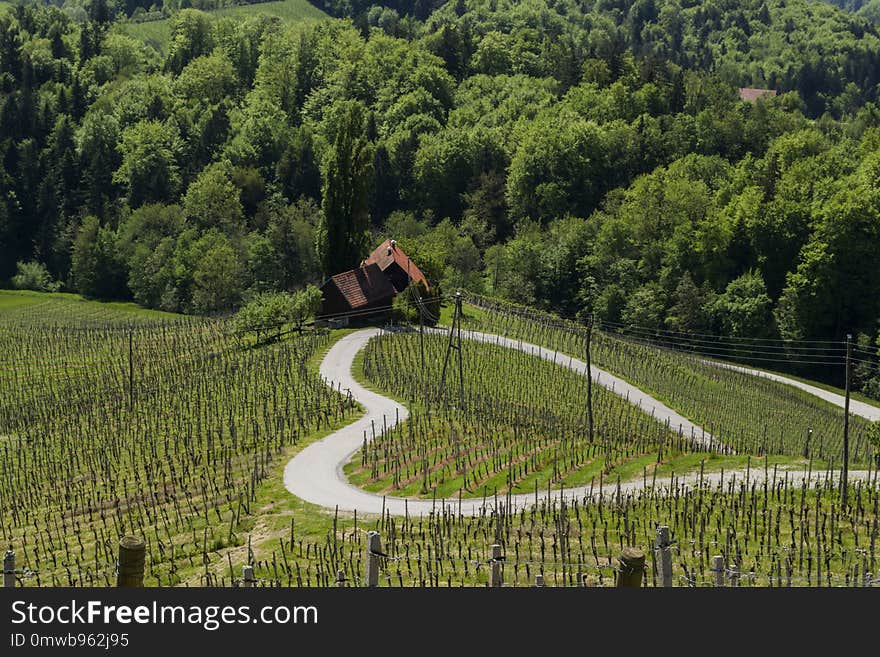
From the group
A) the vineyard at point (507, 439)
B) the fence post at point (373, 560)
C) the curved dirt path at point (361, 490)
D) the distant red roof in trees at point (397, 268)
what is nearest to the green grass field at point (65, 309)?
the distant red roof in trees at point (397, 268)

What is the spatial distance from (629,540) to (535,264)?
8440 centimetres

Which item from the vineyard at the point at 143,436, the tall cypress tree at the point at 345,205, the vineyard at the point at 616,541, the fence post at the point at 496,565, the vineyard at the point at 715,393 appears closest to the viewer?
the fence post at the point at 496,565

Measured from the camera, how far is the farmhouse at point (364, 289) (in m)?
83.0

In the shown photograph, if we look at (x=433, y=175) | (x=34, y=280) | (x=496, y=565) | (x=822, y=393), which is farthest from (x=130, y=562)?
(x=34, y=280)

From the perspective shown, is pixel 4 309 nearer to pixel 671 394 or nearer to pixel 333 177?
pixel 333 177

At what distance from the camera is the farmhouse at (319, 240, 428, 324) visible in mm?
83000

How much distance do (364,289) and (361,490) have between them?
125 feet

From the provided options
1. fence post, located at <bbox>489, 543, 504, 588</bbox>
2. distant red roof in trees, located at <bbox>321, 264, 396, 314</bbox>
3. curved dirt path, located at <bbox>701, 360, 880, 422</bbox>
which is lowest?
curved dirt path, located at <bbox>701, 360, 880, 422</bbox>

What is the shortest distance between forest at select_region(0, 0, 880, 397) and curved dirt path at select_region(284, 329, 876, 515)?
2608cm

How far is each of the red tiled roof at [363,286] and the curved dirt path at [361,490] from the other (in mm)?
12235

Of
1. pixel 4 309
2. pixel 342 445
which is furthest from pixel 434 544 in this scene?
pixel 4 309

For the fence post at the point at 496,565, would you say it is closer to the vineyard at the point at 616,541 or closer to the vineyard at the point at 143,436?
the vineyard at the point at 616,541

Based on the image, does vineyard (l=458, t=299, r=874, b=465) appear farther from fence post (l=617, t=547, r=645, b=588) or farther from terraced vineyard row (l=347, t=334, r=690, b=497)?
fence post (l=617, t=547, r=645, b=588)

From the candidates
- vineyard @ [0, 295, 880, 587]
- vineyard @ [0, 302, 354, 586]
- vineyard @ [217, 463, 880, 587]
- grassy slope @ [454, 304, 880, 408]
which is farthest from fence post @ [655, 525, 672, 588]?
grassy slope @ [454, 304, 880, 408]
